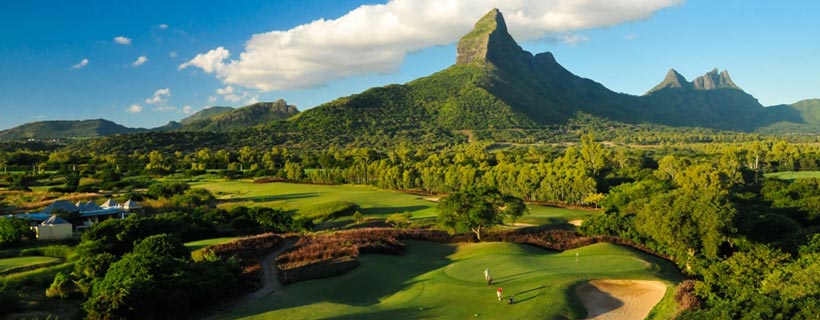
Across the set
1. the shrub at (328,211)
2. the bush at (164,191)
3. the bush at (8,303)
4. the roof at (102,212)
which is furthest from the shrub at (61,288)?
the bush at (164,191)

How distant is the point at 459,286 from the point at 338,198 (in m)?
47.6

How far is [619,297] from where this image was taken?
2475cm

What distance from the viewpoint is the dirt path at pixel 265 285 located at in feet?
76.0

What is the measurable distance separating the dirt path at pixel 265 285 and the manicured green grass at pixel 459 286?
699mm

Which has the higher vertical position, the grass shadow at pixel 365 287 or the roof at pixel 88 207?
the roof at pixel 88 207

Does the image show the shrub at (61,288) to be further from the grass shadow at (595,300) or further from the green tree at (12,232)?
the grass shadow at (595,300)

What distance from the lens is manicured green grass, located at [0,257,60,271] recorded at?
2958 cm

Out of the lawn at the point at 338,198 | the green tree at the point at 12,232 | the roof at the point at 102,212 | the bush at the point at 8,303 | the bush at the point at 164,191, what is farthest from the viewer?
the bush at the point at 164,191

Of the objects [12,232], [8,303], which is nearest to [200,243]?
[12,232]

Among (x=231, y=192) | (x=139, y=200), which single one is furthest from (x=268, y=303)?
(x=231, y=192)

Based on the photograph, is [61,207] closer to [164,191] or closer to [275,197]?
[164,191]

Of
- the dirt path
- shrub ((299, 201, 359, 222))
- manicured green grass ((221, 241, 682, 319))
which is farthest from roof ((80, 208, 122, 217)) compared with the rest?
manicured green grass ((221, 241, 682, 319))

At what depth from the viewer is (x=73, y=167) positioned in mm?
100750

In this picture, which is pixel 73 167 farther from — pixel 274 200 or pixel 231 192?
pixel 274 200
